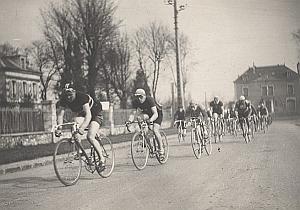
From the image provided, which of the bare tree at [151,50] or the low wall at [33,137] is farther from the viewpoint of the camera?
the low wall at [33,137]

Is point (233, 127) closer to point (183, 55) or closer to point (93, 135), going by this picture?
point (93, 135)

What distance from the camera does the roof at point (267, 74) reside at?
309 centimetres

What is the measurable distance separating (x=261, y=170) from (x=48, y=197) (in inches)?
82.1

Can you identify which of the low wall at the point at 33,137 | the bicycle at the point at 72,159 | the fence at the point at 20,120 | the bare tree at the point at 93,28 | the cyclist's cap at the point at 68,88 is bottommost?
the bicycle at the point at 72,159

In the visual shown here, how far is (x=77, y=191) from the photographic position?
13.9ft

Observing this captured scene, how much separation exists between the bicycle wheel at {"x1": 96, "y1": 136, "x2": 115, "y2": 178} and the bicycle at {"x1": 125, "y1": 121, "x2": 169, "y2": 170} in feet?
1.60

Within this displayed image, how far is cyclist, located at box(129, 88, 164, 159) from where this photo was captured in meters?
4.26

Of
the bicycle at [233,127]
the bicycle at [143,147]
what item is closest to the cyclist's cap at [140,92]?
the bicycle at [143,147]

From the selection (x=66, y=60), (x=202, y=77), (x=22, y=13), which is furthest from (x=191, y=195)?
(x=22, y=13)

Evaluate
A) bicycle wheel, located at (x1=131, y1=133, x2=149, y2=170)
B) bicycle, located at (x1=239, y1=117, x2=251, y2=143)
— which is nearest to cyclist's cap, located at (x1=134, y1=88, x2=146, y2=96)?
bicycle wheel, located at (x1=131, y1=133, x2=149, y2=170)

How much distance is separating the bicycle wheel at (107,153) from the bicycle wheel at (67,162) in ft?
1.37

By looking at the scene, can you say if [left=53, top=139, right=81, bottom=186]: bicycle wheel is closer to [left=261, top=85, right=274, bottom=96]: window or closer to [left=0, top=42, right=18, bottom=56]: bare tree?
[left=0, top=42, right=18, bottom=56]: bare tree

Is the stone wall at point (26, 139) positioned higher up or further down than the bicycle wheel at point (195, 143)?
higher up

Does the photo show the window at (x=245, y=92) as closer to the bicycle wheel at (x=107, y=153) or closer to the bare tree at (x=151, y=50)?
the bare tree at (x=151, y=50)
